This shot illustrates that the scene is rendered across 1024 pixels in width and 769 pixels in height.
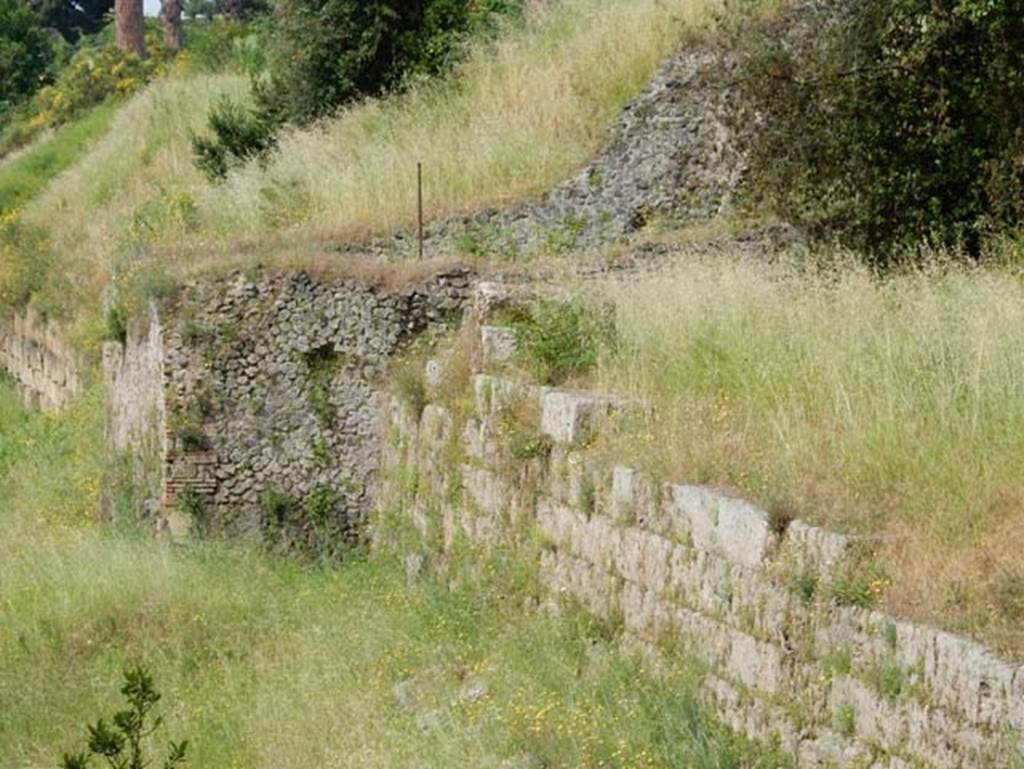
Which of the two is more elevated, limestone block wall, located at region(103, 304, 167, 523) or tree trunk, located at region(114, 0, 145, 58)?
tree trunk, located at region(114, 0, 145, 58)

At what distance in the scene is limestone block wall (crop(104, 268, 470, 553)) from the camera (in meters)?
14.0

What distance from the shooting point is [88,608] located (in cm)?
1211

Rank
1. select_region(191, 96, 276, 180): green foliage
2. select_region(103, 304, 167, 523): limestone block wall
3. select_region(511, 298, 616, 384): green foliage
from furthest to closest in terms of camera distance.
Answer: select_region(191, 96, 276, 180): green foliage
select_region(103, 304, 167, 523): limestone block wall
select_region(511, 298, 616, 384): green foliage

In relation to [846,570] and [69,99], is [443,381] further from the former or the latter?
[69,99]

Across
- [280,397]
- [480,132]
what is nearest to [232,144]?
[480,132]

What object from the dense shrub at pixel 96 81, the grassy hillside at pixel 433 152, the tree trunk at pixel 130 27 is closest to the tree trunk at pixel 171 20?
the tree trunk at pixel 130 27

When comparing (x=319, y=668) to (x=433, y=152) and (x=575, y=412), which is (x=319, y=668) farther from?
(x=433, y=152)

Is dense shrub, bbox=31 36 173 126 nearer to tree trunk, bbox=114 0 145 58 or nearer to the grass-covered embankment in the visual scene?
tree trunk, bbox=114 0 145 58

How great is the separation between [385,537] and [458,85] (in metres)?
9.65

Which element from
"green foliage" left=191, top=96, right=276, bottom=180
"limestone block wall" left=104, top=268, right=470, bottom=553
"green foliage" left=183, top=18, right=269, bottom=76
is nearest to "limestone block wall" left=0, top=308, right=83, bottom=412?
"green foliage" left=191, top=96, right=276, bottom=180

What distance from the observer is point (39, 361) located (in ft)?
79.9

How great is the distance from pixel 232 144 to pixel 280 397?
31.9 feet

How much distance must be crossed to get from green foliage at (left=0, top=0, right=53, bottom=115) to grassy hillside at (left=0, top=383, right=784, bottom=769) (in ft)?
115

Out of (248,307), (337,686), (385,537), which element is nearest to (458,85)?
(248,307)
